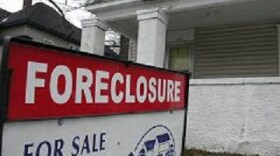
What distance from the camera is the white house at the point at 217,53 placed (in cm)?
682

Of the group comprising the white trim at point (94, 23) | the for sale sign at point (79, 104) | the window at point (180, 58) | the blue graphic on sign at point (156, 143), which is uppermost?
the white trim at point (94, 23)

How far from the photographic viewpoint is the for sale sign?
1.54m

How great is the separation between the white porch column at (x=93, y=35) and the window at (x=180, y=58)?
7.73ft

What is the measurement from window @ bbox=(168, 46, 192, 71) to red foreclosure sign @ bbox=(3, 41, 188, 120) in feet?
29.1

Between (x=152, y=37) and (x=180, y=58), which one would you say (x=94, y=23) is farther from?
(x=180, y=58)

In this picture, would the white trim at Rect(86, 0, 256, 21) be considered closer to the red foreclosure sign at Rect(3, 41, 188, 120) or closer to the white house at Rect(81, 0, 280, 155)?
the white house at Rect(81, 0, 280, 155)

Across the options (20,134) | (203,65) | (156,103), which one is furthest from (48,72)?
(203,65)

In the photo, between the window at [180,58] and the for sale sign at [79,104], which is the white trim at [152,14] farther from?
the for sale sign at [79,104]

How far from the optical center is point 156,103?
8.26ft

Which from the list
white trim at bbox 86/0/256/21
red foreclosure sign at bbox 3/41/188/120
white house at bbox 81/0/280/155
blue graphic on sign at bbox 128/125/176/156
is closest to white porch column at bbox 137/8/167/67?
white house at bbox 81/0/280/155

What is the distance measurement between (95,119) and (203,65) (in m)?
9.13

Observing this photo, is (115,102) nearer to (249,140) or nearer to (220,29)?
(249,140)

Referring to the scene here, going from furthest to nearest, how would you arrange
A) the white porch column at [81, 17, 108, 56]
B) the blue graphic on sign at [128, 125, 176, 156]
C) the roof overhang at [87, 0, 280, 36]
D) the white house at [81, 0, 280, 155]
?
1. the white porch column at [81, 17, 108, 56]
2. the roof overhang at [87, 0, 280, 36]
3. the white house at [81, 0, 280, 155]
4. the blue graphic on sign at [128, 125, 176, 156]

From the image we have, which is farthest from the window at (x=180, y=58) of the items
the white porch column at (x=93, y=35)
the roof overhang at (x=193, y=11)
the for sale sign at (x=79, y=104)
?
the for sale sign at (x=79, y=104)
